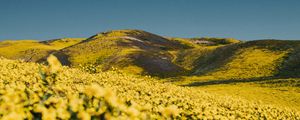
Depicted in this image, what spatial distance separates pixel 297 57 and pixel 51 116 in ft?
257

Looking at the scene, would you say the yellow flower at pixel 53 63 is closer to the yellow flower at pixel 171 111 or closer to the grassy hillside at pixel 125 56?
the yellow flower at pixel 171 111

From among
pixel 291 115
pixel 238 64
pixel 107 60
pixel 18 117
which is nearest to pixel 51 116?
pixel 18 117

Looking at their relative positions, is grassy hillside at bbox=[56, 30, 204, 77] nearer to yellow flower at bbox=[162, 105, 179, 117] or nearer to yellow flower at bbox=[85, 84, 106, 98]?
yellow flower at bbox=[162, 105, 179, 117]

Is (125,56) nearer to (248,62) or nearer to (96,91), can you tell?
(248,62)

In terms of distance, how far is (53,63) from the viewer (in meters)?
10.0

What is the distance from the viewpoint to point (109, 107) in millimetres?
8383

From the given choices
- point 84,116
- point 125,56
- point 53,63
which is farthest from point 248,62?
point 84,116

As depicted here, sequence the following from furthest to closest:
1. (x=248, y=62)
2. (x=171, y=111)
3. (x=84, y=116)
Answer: (x=248, y=62) < (x=171, y=111) < (x=84, y=116)

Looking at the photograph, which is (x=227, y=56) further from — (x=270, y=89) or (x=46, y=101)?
(x=46, y=101)

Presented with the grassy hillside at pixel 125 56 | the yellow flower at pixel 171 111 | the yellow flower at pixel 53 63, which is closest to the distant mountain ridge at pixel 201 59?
the grassy hillside at pixel 125 56

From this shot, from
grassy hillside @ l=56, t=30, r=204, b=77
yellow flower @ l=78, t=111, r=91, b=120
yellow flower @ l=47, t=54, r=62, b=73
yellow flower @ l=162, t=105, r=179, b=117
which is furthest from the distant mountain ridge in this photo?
yellow flower @ l=78, t=111, r=91, b=120

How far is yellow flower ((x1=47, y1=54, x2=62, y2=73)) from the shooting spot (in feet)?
31.9

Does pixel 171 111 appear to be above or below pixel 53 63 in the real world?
below

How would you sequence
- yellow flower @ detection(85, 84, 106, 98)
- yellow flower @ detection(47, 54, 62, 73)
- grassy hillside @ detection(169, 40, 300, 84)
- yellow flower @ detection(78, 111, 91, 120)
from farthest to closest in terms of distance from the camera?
grassy hillside @ detection(169, 40, 300, 84)
yellow flower @ detection(47, 54, 62, 73)
yellow flower @ detection(85, 84, 106, 98)
yellow flower @ detection(78, 111, 91, 120)
